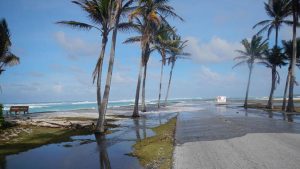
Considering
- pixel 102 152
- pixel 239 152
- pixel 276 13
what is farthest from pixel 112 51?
pixel 276 13

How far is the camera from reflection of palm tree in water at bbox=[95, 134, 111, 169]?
8977 millimetres

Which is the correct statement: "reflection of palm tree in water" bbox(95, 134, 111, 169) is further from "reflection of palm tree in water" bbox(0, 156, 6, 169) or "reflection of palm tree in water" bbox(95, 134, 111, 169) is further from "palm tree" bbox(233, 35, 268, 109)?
"palm tree" bbox(233, 35, 268, 109)

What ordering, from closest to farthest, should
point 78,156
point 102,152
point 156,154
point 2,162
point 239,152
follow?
point 2,162
point 239,152
point 156,154
point 78,156
point 102,152

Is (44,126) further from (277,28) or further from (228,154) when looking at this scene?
(277,28)

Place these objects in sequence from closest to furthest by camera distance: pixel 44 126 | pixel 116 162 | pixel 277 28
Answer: pixel 116 162
pixel 44 126
pixel 277 28

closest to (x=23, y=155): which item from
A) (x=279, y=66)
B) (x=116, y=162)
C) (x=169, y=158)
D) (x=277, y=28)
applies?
(x=116, y=162)

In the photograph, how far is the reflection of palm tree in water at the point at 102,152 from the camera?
353 inches

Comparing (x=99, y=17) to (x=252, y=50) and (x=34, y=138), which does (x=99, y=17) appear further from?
(x=252, y=50)

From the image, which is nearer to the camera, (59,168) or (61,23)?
(59,168)

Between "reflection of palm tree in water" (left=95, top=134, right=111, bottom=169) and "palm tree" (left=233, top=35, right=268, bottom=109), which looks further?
"palm tree" (left=233, top=35, right=268, bottom=109)

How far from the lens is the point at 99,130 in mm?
16500

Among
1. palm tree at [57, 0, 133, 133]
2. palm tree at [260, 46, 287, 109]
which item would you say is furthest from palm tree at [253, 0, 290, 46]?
palm tree at [57, 0, 133, 133]

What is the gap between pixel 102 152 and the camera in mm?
11039

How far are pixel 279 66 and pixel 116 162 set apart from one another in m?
41.9
